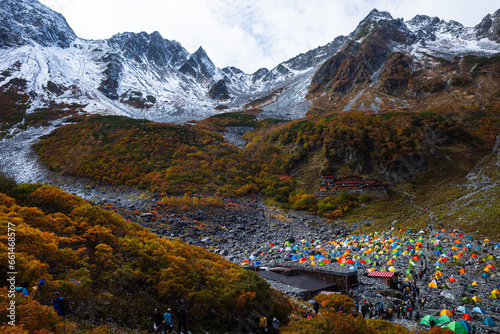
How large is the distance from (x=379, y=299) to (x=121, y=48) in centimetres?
21626

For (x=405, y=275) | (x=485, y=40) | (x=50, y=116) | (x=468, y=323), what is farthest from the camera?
(x=485, y=40)

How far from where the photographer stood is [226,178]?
167 ft

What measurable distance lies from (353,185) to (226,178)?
24.4m

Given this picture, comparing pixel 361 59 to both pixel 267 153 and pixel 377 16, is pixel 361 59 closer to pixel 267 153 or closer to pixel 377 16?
pixel 377 16

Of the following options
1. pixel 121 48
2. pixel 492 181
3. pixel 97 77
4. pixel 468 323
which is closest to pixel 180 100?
pixel 97 77

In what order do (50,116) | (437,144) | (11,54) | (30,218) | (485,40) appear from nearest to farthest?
(30,218)
(437,144)
(50,116)
(11,54)
(485,40)

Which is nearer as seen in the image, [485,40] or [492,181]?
[492,181]

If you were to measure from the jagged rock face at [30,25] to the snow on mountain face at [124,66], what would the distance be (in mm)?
390

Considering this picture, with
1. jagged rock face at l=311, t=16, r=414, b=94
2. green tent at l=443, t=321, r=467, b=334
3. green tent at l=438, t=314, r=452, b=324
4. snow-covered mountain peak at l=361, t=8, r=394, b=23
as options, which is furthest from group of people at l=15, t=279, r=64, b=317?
snow-covered mountain peak at l=361, t=8, r=394, b=23

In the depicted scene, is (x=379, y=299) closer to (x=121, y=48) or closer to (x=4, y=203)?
(x=4, y=203)

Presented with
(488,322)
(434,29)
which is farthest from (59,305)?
(434,29)

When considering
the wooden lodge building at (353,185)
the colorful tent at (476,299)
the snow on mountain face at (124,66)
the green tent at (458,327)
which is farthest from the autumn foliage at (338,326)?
the snow on mountain face at (124,66)

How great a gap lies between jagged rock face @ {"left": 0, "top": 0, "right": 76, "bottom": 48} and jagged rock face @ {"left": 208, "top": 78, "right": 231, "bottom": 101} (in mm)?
90231

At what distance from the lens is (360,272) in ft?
66.3
